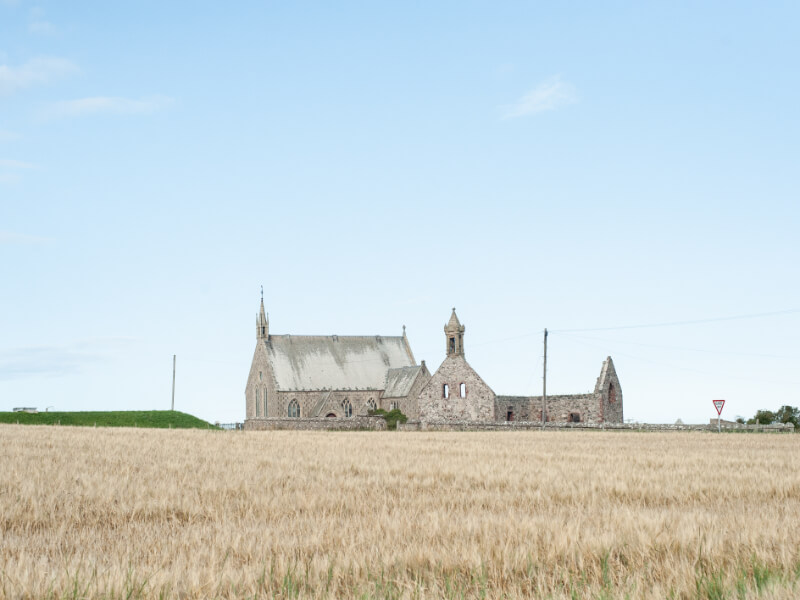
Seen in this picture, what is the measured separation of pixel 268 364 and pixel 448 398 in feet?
67.4

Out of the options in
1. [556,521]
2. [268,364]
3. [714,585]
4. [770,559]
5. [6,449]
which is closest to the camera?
[714,585]

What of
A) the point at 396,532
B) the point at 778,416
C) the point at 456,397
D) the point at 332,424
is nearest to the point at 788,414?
the point at 778,416

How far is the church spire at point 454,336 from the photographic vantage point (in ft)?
228

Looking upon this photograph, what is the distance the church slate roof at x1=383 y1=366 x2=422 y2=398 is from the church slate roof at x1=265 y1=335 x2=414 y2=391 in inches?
37.2

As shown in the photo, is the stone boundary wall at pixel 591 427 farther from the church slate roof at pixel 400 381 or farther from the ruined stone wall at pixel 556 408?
the church slate roof at pixel 400 381

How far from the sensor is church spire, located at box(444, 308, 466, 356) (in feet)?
228

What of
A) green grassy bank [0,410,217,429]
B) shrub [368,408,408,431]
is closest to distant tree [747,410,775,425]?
shrub [368,408,408,431]

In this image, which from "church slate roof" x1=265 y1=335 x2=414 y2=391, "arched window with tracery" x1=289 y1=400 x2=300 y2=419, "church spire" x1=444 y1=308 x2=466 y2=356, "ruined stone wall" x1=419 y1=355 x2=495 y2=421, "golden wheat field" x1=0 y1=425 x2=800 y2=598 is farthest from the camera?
"church slate roof" x1=265 y1=335 x2=414 y2=391

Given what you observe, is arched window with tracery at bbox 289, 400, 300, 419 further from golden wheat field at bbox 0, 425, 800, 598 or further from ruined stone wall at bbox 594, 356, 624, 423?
golden wheat field at bbox 0, 425, 800, 598

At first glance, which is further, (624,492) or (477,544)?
(624,492)

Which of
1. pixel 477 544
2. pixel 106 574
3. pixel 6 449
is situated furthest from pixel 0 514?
pixel 6 449

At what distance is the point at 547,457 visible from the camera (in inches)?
870

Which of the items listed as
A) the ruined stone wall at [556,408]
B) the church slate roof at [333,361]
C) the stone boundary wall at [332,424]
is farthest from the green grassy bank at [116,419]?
the ruined stone wall at [556,408]

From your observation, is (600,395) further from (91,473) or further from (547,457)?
(91,473)
